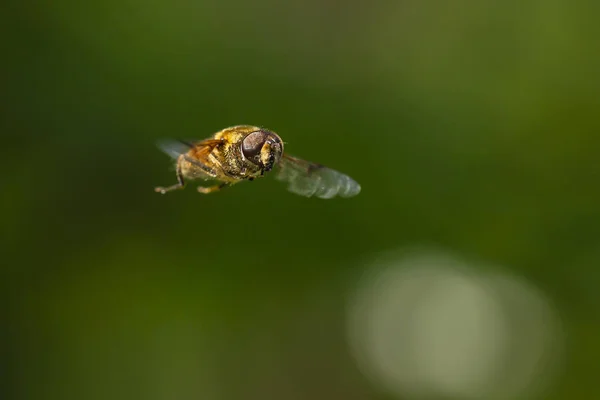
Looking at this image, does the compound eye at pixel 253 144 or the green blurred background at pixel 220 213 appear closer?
the compound eye at pixel 253 144

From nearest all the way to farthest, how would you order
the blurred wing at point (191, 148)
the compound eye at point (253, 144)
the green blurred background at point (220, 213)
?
1. the compound eye at point (253, 144)
2. the blurred wing at point (191, 148)
3. the green blurred background at point (220, 213)

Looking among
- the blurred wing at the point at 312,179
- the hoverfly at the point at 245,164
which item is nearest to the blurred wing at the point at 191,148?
the hoverfly at the point at 245,164

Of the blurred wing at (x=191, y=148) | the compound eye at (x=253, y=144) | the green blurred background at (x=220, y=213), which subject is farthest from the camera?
the green blurred background at (x=220, y=213)

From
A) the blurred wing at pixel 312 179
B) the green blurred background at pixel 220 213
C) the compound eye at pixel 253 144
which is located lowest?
the compound eye at pixel 253 144

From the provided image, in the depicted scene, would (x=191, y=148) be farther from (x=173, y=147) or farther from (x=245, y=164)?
(x=245, y=164)

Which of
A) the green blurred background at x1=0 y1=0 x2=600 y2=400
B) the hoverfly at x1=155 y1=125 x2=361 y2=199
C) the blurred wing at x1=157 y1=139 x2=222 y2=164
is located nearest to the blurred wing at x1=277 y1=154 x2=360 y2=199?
A: the hoverfly at x1=155 y1=125 x2=361 y2=199

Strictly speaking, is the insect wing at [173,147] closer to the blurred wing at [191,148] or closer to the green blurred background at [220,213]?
the blurred wing at [191,148]

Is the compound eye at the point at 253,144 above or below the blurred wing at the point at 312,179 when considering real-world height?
below
